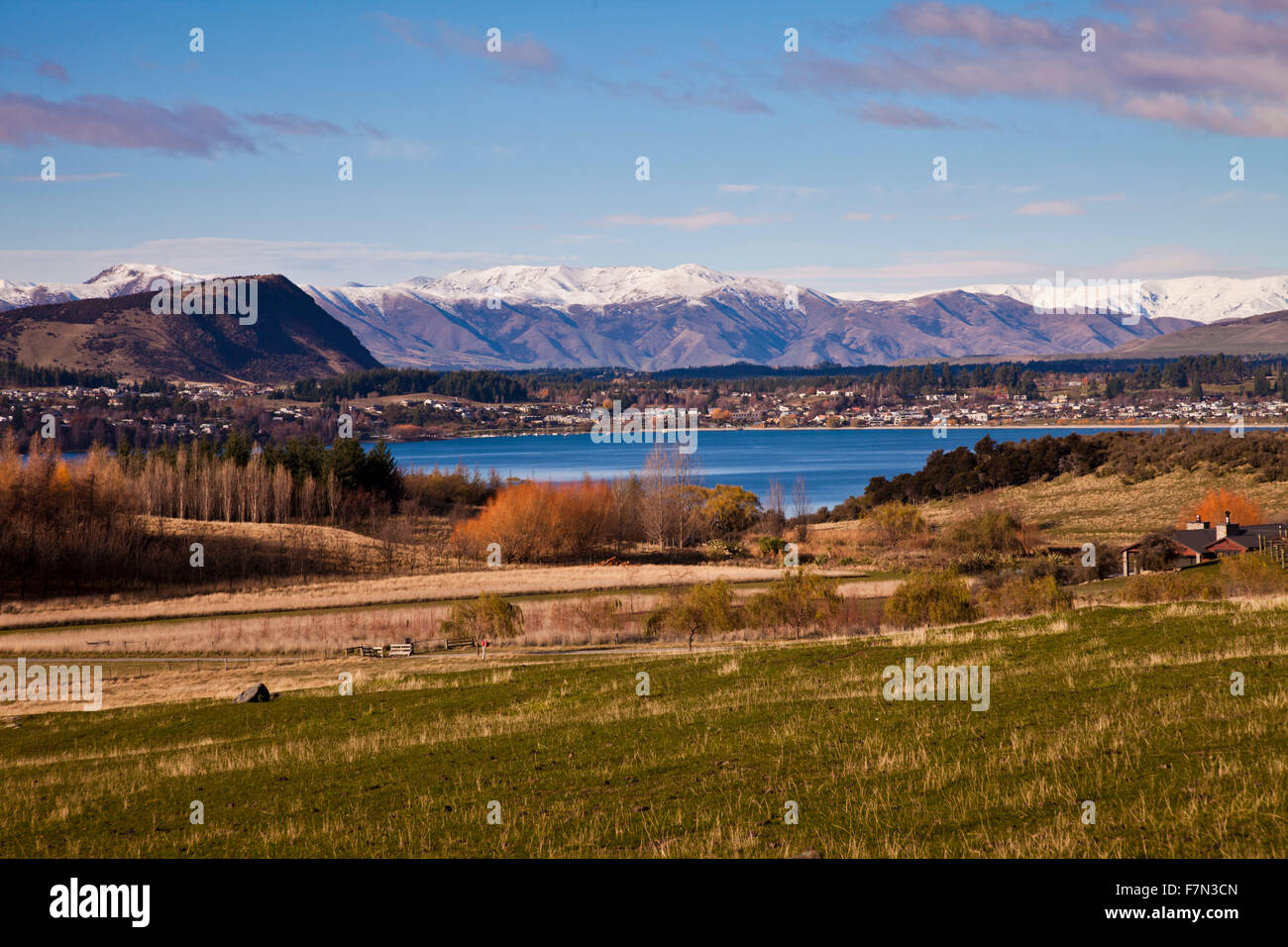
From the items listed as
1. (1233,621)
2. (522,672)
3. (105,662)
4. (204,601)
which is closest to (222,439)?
(204,601)

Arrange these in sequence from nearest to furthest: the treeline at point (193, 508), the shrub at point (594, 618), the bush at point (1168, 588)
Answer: the bush at point (1168, 588)
the shrub at point (594, 618)
the treeline at point (193, 508)

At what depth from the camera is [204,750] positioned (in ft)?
61.2

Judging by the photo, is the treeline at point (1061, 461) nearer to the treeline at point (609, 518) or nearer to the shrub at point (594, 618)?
the treeline at point (609, 518)

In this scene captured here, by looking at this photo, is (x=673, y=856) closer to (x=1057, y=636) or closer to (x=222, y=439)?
(x=1057, y=636)

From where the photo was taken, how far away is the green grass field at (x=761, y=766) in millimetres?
9203

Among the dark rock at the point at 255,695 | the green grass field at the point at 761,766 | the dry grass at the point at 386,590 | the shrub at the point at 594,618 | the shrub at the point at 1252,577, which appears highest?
the green grass field at the point at 761,766

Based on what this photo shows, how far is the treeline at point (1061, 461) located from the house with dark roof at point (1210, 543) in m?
38.9

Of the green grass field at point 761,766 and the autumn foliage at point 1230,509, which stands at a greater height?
the green grass field at point 761,766

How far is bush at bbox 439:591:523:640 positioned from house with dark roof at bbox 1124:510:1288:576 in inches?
1319

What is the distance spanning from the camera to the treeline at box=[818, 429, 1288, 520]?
100562 mm

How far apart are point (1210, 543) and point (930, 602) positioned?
1105 inches

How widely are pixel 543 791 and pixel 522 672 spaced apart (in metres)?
14.4

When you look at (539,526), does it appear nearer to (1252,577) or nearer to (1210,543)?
(1210,543)

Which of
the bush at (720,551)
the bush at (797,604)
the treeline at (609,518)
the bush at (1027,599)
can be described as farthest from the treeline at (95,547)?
the bush at (1027,599)
